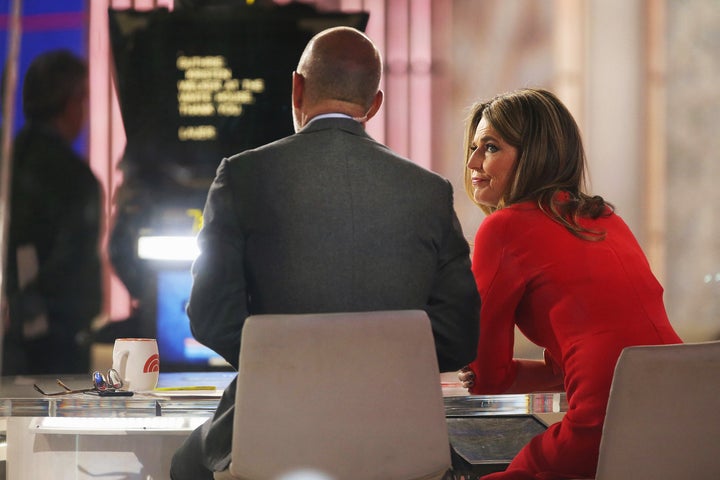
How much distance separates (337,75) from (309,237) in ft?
0.93

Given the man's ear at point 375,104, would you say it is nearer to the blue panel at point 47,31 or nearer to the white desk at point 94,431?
the white desk at point 94,431

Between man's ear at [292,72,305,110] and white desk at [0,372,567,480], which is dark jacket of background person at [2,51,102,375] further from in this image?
man's ear at [292,72,305,110]

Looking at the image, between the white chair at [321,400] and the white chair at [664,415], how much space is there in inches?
12.5

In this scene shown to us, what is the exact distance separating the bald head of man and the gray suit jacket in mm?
59

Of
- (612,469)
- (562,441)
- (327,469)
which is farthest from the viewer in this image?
(562,441)

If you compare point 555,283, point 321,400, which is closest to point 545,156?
point 555,283

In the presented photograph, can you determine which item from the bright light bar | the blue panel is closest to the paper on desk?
the bright light bar

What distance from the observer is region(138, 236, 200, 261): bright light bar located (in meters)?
4.04

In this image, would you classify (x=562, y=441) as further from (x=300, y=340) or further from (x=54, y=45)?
(x=54, y=45)

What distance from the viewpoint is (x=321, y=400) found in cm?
116

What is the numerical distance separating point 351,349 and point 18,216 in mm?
3439

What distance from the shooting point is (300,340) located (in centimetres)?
116

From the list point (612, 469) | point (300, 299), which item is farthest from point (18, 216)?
point (612, 469)

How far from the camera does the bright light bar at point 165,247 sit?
4.04m
